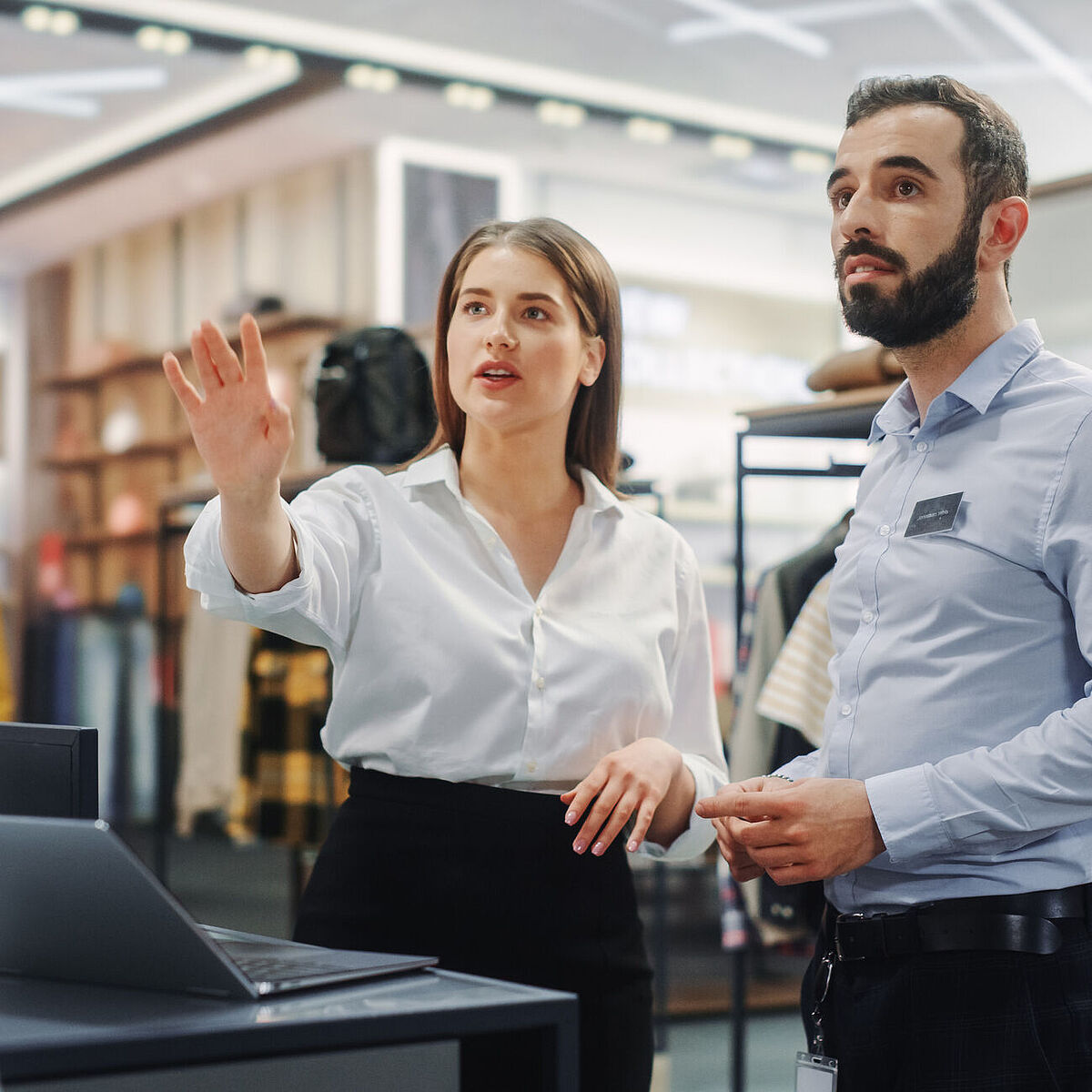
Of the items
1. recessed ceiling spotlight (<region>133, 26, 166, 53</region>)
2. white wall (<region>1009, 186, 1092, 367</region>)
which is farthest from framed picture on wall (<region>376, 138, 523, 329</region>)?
white wall (<region>1009, 186, 1092, 367</region>)

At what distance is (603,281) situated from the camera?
198cm

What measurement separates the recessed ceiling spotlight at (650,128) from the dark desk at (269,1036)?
19.4 ft

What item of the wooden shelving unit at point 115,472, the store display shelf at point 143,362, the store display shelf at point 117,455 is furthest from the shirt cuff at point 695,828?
the store display shelf at point 117,455

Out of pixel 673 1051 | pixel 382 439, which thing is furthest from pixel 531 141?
pixel 673 1051

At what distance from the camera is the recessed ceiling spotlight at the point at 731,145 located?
22.9 feet

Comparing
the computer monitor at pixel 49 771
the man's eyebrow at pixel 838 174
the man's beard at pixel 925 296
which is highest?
the man's eyebrow at pixel 838 174

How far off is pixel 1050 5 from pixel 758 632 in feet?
11.9

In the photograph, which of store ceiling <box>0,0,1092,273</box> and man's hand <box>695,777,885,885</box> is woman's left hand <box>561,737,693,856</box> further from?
store ceiling <box>0,0,1092,273</box>

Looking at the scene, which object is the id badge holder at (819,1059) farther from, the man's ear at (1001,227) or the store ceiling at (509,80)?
the store ceiling at (509,80)

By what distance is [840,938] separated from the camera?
5.04ft

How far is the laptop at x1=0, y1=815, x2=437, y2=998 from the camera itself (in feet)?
3.47

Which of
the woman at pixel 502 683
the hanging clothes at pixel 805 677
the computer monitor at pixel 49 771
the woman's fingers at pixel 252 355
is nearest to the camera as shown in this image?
the computer monitor at pixel 49 771

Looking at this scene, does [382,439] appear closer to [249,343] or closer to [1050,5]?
[249,343]

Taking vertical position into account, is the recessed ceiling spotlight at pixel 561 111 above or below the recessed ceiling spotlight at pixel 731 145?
below
